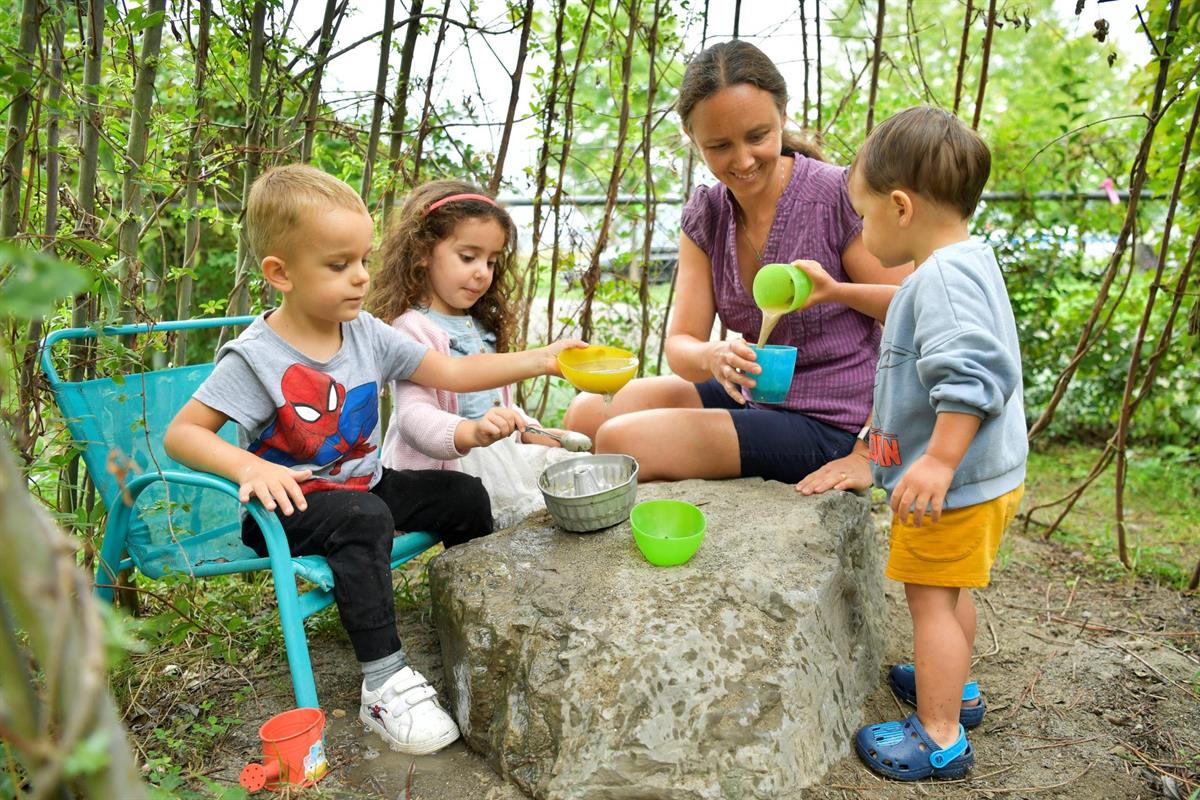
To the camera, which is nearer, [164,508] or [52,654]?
[52,654]

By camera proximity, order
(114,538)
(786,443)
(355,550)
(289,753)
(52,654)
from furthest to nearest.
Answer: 1. (786,443)
2. (114,538)
3. (355,550)
4. (289,753)
5. (52,654)

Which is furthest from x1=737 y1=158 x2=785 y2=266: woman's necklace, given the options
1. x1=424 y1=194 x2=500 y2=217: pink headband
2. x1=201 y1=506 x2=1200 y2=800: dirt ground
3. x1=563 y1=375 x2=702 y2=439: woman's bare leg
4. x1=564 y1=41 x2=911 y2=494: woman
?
x1=201 y1=506 x2=1200 y2=800: dirt ground

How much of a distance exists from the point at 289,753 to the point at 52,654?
1.11 meters

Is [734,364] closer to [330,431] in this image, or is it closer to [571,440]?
[571,440]

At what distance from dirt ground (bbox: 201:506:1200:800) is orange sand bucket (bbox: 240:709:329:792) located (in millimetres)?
43

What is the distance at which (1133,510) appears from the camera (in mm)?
3600

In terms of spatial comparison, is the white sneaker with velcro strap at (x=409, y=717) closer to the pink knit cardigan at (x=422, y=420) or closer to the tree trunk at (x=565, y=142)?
the pink knit cardigan at (x=422, y=420)

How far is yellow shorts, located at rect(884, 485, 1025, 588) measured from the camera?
171cm

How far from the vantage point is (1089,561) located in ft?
9.77

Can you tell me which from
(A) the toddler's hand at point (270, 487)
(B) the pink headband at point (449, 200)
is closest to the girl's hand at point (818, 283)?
(B) the pink headband at point (449, 200)

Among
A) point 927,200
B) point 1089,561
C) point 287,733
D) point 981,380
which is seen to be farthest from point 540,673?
point 1089,561

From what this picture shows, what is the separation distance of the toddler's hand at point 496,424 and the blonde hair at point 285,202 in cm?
54

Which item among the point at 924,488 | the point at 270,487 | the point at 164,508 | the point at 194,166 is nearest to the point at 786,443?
the point at 924,488

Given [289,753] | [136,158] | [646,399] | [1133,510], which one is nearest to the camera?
[289,753]
